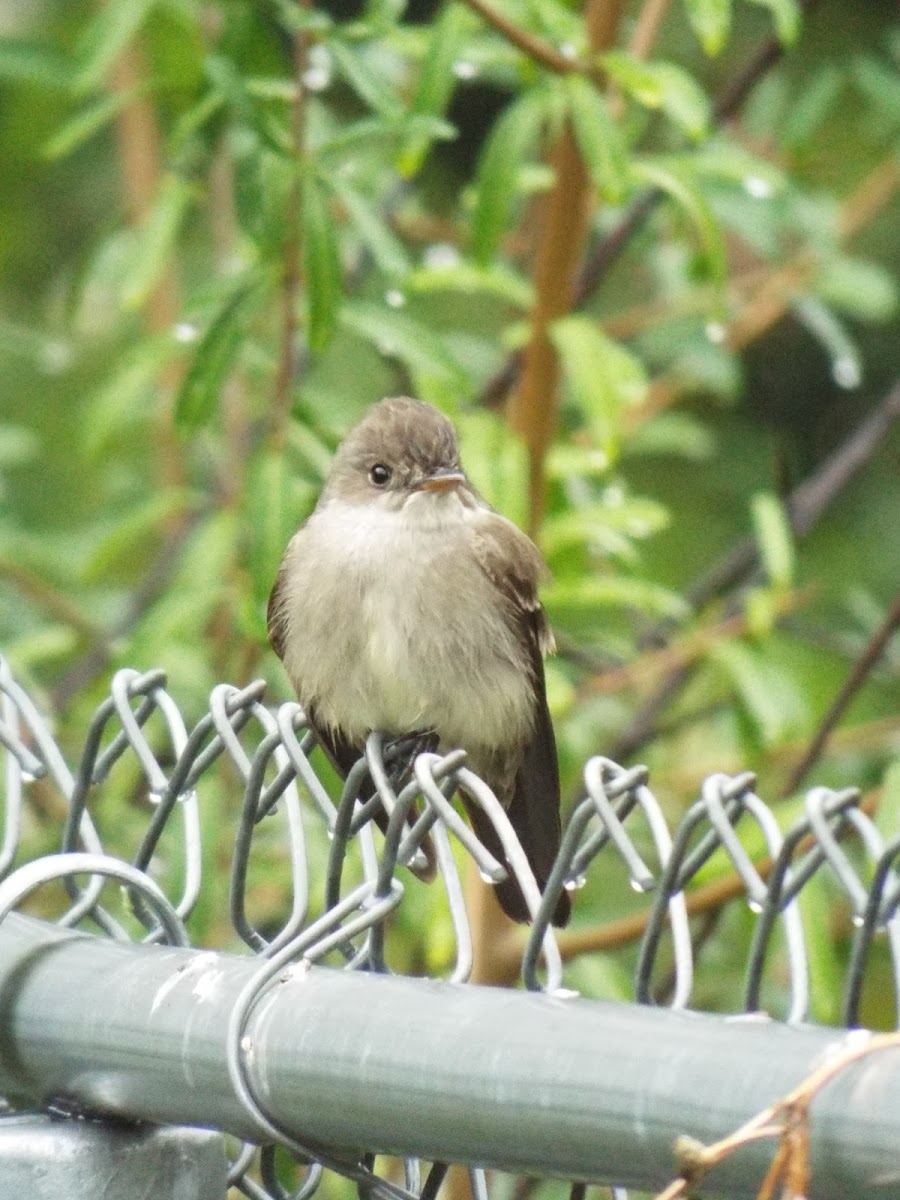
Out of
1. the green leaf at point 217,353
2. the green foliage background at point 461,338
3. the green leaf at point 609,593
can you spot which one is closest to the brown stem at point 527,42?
the green foliage background at point 461,338

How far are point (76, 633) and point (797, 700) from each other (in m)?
1.79

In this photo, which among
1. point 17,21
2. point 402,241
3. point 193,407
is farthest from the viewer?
point 17,21

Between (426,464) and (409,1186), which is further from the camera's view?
(426,464)

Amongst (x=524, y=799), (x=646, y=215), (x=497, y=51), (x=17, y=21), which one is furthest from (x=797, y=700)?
(x=17, y=21)

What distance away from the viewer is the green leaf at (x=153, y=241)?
175 inches

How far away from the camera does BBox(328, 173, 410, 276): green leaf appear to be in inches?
157

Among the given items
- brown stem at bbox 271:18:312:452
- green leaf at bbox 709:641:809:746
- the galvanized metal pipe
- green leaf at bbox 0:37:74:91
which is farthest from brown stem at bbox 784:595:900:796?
the galvanized metal pipe

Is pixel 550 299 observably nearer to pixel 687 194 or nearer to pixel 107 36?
pixel 687 194

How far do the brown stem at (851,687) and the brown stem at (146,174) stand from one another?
76.2 inches

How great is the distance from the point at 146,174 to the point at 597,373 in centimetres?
234

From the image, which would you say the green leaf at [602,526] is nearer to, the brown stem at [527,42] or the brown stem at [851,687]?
the brown stem at [851,687]

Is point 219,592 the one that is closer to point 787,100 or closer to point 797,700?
point 797,700

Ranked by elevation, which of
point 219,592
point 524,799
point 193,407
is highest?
point 193,407

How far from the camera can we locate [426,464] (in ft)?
14.2
